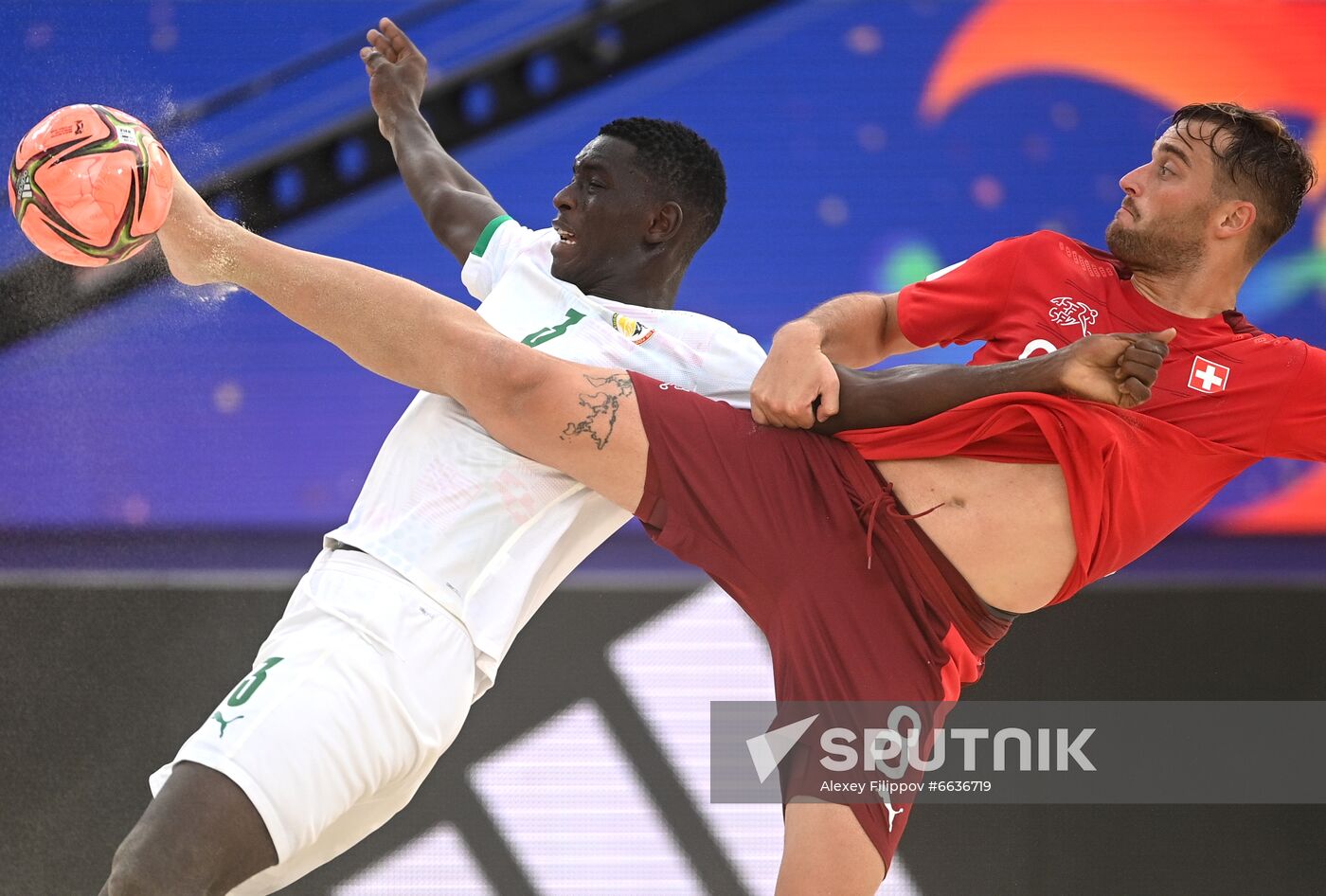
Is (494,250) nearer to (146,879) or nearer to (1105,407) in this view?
(1105,407)

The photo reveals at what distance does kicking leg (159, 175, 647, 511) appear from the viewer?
7.51ft

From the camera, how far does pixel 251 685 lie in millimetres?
2213

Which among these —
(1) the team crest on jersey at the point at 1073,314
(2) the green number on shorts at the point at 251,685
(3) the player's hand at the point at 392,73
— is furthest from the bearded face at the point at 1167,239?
(2) the green number on shorts at the point at 251,685

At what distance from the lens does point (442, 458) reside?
2426 millimetres

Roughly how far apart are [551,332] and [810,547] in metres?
0.64

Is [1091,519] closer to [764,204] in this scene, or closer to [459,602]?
[459,602]

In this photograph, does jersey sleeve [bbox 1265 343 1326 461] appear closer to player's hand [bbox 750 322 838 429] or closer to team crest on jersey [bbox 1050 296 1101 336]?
team crest on jersey [bbox 1050 296 1101 336]

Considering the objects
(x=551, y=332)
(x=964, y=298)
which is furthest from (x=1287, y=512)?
(x=551, y=332)

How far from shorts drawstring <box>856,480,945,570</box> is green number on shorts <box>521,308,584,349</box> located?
0.64m

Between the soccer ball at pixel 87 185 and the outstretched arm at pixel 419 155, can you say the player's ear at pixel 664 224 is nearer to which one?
the outstretched arm at pixel 419 155

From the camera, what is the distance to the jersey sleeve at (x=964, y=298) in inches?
A: 102

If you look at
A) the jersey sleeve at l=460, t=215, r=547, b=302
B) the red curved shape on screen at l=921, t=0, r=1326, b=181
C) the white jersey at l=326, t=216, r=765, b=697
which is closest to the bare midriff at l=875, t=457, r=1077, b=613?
the white jersey at l=326, t=216, r=765, b=697

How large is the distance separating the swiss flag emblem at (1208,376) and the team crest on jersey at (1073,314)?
7.4 inches

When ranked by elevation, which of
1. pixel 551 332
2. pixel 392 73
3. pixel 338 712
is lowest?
pixel 338 712
